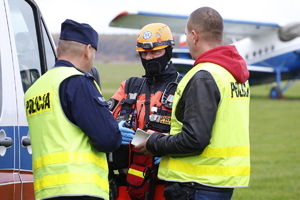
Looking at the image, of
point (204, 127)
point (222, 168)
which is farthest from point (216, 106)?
point (222, 168)

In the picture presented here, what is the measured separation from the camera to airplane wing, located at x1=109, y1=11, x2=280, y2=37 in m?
28.2

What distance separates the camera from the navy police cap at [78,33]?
2.99 metres

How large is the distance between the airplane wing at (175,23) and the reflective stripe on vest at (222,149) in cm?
2412

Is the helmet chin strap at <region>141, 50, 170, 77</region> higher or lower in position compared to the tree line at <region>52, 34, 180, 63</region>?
higher

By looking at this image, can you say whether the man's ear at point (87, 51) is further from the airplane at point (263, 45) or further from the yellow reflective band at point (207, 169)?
the airplane at point (263, 45)

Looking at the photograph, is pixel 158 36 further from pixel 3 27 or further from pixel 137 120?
pixel 3 27

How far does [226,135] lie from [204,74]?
0.37 metres

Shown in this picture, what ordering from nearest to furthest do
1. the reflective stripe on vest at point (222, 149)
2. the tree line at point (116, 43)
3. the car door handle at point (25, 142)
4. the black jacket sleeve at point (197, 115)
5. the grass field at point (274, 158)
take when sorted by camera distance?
the black jacket sleeve at point (197, 115) → the reflective stripe on vest at point (222, 149) → the car door handle at point (25, 142) → the grass field at point (274, 158) → the tree line at point (116, 43)

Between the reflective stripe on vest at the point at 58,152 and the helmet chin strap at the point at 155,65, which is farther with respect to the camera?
the helmet chin strap at the point at 155,65

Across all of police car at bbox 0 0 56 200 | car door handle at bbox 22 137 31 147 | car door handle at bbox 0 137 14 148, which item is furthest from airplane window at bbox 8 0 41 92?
car door handle at bbox 0 137 14 148

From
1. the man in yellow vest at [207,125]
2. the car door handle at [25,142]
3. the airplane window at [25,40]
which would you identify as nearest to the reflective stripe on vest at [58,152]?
the car door handle at [25,142]

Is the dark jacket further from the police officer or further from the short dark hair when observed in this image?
the police officer

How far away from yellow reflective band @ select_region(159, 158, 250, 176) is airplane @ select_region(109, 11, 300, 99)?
2476 centimetres

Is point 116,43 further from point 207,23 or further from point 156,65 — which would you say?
point 207,23
